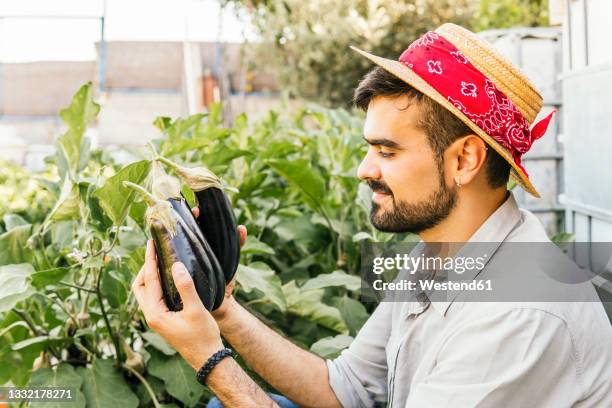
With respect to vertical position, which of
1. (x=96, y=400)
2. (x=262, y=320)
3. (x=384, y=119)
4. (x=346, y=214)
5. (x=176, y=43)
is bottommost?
(x=96, y=400)

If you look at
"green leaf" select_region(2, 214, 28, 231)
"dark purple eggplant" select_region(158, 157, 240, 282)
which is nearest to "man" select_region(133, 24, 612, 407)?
"dark purple eggplant" select_region(158, 157, 240, 282)

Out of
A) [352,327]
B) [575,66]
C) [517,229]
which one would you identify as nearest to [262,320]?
[352,327]

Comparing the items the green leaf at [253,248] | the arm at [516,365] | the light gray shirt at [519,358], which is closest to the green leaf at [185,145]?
the green leaf at [253,248]

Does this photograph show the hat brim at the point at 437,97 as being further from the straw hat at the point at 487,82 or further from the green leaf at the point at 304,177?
the green leaf at the point at 304,177

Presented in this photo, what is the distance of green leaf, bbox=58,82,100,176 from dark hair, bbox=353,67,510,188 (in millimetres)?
915

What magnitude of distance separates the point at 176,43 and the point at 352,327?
12953mm

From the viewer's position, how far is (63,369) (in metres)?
1.97

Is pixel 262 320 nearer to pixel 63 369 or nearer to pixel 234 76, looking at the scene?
pixel 63 369

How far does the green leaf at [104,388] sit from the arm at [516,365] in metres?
0.90

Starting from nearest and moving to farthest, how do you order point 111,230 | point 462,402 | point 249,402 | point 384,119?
point 462,402, point 249,402, point 384,119, point 111,230

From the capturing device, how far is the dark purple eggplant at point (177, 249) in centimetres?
143

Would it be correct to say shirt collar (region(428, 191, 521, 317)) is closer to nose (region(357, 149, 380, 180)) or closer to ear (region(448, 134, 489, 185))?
ear (region(448, 134, 489, 185))

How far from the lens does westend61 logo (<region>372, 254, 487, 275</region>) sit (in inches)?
66.1

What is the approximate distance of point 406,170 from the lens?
1709 mm
